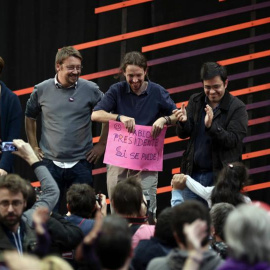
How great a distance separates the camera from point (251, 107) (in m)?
7.33

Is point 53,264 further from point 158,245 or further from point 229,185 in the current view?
point 229,185

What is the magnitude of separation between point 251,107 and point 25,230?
3.45 metres

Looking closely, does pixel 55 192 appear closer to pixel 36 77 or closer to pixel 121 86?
pixel 121 86

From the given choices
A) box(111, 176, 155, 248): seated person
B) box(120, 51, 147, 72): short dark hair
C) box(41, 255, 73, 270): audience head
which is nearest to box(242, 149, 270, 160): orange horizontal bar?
box(120, 51, 147, 72): short dark hair

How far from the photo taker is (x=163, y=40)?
7.38 m

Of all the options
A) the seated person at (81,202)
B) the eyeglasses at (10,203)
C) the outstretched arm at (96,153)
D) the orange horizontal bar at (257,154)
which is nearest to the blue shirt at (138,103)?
the outstretched arm at (96,153)

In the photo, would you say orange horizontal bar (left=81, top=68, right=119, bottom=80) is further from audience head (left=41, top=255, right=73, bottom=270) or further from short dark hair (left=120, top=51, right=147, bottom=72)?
audience head (left=41, top=255, right=73, bottom=270)

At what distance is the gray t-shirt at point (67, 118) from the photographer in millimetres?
6391

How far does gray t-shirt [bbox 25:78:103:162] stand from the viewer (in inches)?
252

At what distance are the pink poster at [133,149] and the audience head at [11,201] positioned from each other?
203 centimetres

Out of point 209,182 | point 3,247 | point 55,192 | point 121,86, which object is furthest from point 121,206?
point 121,86

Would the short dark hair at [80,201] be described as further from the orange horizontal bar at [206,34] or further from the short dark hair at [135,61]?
the orange horizontal bar at [206,34]

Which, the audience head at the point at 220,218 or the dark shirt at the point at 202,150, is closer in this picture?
the audience head at the point at 220,218

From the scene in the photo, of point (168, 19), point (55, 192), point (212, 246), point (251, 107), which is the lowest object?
point (212, 246)
